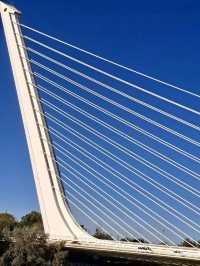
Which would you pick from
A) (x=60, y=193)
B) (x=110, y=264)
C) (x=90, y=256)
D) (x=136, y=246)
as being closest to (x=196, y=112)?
(x=136, y=246)

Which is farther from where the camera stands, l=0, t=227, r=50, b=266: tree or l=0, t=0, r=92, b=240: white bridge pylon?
l=0, t=227, r=50, b=266: tree

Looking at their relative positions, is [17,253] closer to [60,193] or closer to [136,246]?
[60,193]

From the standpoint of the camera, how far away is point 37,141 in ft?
143

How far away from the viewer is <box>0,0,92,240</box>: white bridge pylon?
4338 centimetres

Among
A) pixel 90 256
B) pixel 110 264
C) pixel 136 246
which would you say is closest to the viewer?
pixel 136 246

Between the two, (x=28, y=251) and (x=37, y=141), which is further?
(x=28, y=251)

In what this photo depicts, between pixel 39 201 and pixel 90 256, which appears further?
pixel 90 256

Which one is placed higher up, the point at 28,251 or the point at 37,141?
the point at 37,141

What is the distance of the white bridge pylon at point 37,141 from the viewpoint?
4338 cm

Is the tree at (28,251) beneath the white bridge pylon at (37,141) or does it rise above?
beneath

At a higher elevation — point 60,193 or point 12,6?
point 12,6

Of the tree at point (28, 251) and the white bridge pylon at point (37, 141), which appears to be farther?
the tree at point (28, 251)

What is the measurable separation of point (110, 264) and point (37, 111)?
17863 mm

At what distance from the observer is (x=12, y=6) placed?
146ft
